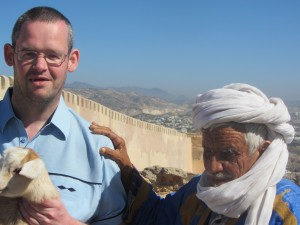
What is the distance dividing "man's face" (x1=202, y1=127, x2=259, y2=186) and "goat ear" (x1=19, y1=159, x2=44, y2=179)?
3.07 feet

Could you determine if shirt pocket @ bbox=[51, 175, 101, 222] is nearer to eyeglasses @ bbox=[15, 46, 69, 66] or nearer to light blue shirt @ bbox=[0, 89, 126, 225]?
light blue shirt @ bbox=[0, 89, 126, 225]

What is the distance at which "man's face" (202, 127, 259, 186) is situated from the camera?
258 centimetres

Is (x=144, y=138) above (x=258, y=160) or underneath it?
underneath

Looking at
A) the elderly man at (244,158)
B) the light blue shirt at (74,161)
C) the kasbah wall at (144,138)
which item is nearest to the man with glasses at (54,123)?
the light blue shirt at (74,161)

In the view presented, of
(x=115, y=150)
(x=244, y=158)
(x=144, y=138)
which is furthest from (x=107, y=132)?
(x=144, y=138)

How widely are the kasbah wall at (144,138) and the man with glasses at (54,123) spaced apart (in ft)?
18.9

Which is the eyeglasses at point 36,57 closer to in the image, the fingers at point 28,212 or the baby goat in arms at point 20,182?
the baby goat in arms at point 20,182

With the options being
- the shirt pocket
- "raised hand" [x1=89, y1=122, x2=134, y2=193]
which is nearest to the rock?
"raised hand" [x1=89, y1=122, x2=134, y2=193]

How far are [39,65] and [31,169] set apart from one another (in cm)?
63

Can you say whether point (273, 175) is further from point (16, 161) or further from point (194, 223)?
point (16, 161)

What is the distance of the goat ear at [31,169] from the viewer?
231 cm

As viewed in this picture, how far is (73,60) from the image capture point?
292 cm

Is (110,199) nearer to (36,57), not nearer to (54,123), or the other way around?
(54,123)

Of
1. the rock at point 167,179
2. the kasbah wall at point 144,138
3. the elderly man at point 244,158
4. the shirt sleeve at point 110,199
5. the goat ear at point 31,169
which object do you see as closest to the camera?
the goat ear at point 31,169
